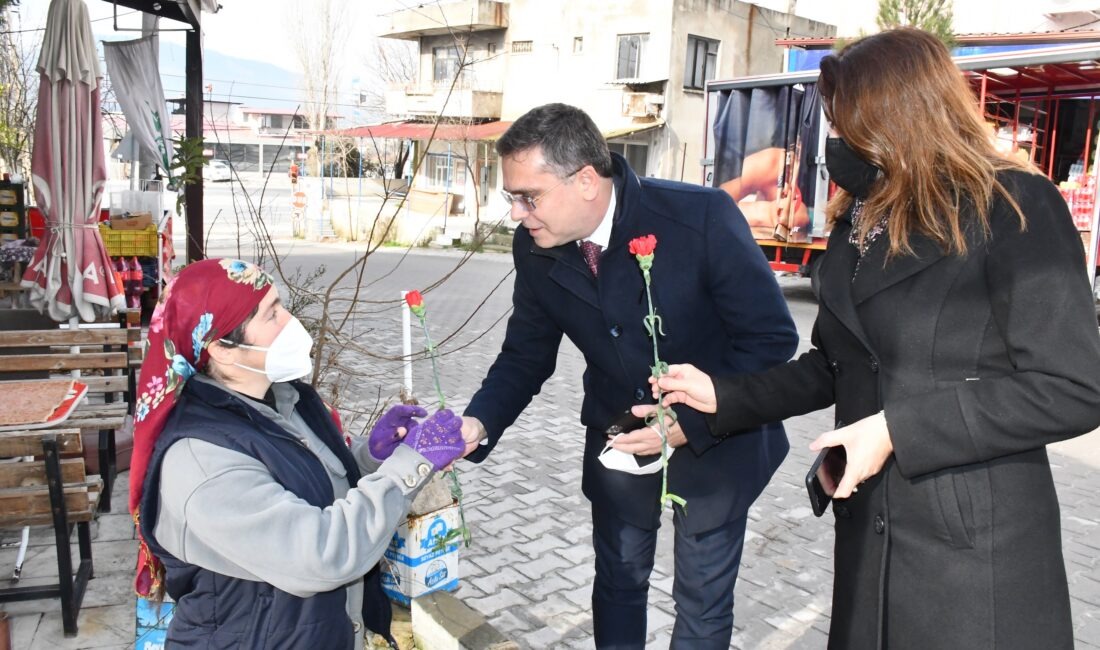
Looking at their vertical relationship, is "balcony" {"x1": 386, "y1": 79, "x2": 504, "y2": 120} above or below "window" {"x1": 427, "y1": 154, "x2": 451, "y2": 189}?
above

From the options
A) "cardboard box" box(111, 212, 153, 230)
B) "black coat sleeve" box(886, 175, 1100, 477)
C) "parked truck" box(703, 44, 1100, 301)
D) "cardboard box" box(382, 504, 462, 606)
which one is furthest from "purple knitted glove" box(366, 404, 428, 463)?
"parked truck" box(703, 44, 1100, 301)

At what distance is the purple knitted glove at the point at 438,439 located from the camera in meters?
2.12

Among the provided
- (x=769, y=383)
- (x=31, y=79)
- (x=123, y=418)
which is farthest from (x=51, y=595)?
(x=31, y=79)

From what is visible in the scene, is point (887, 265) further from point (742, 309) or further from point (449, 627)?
point (449, 627)

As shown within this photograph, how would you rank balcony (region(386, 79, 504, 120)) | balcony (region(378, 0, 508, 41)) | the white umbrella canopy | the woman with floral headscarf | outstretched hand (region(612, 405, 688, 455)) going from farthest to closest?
balcony (region(386, 79, 504, 120)) → balcony (region(378, 0, 508, 41)) → the white umbrella canopy → outstretched hand (region(612, 405, 688, 455)) → the woman with floral headscarf

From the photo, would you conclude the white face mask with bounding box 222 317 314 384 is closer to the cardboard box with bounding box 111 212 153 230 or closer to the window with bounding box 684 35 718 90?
the cardboard box with bounding box 111 212 153 230

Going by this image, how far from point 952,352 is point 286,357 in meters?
1.45

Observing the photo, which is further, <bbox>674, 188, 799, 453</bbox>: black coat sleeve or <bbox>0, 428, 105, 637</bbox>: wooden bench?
<bbox>0, 428, 105, 637</bbox>: wooden bench

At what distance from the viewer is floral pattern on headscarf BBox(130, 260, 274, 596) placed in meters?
1.91

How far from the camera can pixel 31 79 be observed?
17734mm

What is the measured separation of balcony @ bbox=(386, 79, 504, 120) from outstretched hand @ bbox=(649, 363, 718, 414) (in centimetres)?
2788

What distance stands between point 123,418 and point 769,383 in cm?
334

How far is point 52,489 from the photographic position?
336 cm

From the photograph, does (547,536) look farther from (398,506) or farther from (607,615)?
(398,506)
